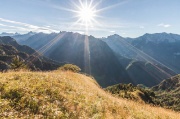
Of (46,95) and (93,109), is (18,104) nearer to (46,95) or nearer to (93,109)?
(46,95)

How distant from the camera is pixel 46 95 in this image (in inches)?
565

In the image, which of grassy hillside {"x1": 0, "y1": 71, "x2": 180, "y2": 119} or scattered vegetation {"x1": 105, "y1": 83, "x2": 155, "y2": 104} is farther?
scattered vegetation {"x1": 105, "y1": 83, "x2": 155, "y2": 104}

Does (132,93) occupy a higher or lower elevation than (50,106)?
lower

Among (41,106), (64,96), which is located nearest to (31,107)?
(41,106)

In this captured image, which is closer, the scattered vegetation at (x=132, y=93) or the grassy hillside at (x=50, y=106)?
the grassy hillside at (x=50, y=106)

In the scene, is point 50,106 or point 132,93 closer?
point 50,106

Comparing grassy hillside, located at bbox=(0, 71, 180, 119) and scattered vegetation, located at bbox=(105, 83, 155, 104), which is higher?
grassy hillside, located at bbox=(0, 71, 180, 119)

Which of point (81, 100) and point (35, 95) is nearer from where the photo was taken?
point (35, 95)

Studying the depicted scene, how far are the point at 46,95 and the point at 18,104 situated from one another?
2.50 m

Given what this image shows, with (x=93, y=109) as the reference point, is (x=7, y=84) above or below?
above

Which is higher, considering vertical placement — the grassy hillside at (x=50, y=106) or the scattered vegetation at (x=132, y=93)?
the grassy hillside at (x=50, y=106)

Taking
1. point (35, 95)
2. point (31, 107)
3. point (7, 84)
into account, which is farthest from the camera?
point (7, 84)

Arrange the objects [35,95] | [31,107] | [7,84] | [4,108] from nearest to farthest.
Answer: [4,108] → [31,107] → [35,95] → [7,84]

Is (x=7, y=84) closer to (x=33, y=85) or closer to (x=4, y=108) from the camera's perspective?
(x=33, y=85)
